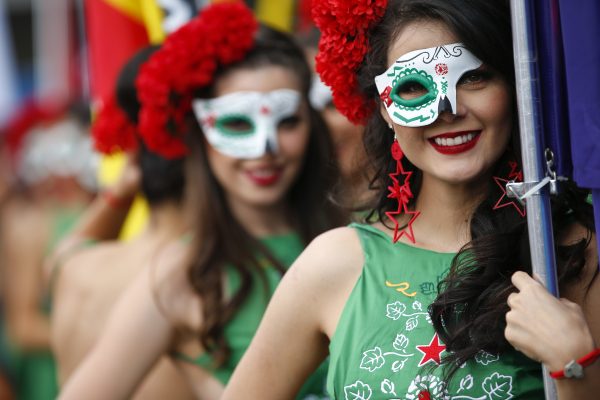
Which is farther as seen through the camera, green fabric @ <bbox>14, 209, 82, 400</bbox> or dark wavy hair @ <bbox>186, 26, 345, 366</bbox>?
green fabric @ <bbox>14, 209, 82, 400</bbox>

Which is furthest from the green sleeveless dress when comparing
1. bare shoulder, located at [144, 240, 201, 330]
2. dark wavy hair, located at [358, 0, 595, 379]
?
dark wavy hair, located at [358, 0, 595, 379]

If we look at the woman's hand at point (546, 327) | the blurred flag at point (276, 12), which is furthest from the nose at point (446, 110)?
the blurred flag at point (276, 12)

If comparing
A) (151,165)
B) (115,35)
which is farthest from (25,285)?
(151,165)

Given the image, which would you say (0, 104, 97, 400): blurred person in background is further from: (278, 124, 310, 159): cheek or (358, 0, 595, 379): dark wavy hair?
(358, 0, 595, 379): dark wavy hair

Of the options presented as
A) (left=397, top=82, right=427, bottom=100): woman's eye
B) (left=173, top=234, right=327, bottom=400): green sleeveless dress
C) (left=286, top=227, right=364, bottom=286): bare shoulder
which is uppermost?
(left=397, top=82, right=427, bottom=100): woman's eye

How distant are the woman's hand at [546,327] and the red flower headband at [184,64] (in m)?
1.88

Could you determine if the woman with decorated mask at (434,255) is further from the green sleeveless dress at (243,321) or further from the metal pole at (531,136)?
the green sleeveless dress at (243,321)

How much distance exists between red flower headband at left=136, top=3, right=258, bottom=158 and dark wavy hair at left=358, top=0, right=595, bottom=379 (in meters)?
1.44

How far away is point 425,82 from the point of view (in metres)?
2.39

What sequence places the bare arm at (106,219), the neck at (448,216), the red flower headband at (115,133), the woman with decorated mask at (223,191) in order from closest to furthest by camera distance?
the neck at (448,216) → the woman with decorated mask at (223,191) → the red flower headband at (115,133) → the bare arm at (106,219)

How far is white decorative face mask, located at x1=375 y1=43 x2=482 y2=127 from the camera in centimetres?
236

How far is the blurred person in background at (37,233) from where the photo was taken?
6.95 metres

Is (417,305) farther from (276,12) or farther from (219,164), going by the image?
(276,12)

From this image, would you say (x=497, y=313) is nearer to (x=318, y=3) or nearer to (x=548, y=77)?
(x=548, y=77)
